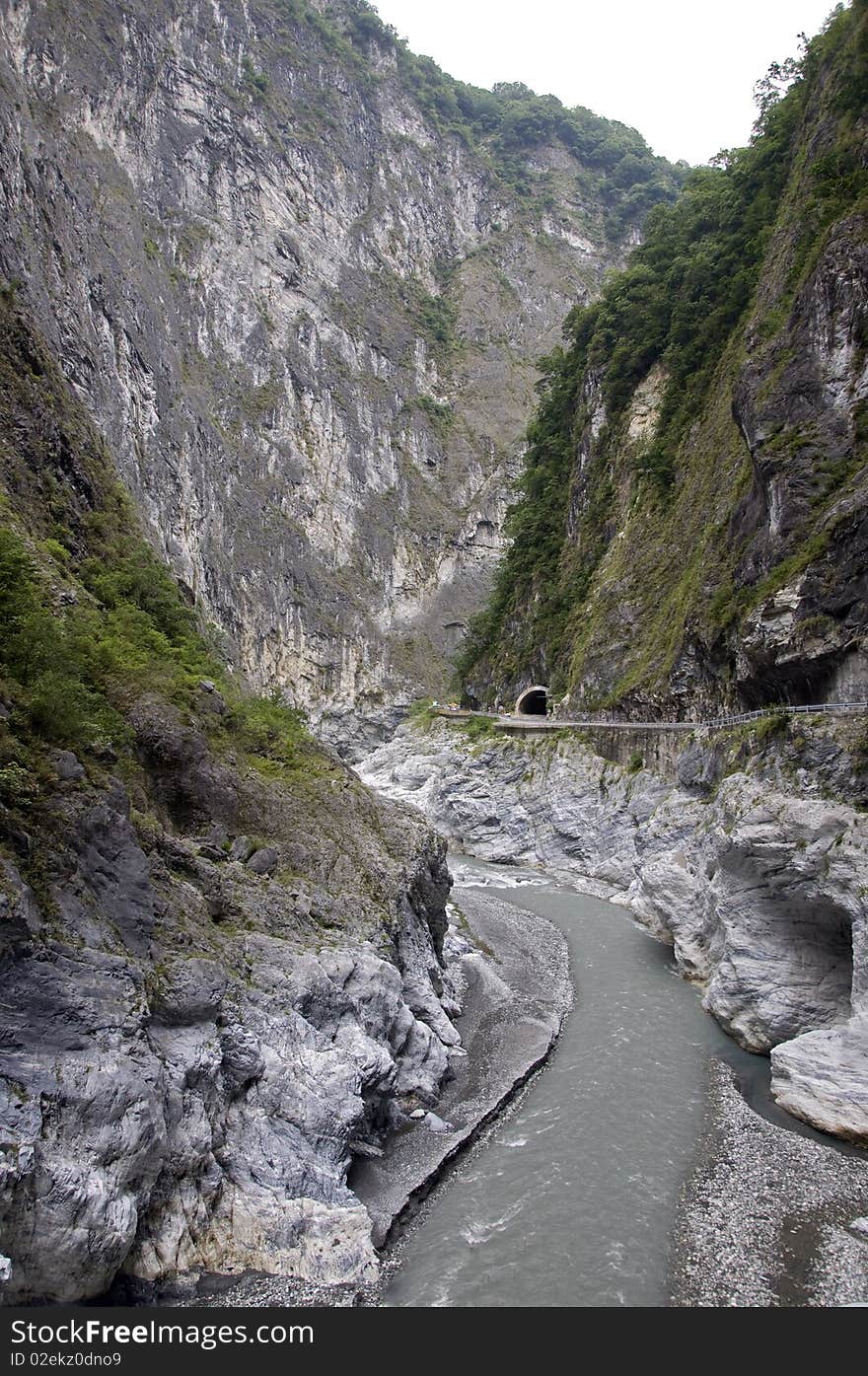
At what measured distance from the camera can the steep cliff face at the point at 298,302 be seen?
6312 cm

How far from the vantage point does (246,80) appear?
91562 mm

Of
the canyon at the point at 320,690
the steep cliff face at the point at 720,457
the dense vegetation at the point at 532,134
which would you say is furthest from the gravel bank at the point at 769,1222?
the dense vegetation at the point at 532,134

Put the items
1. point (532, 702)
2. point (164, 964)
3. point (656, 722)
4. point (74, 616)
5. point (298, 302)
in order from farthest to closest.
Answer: point (298, 302) → point (532, 702) → point (656, 722) → point (74, 616) → point (164, 964)

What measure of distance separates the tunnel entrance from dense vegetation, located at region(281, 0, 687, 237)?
11247 centimetres

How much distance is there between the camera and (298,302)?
89.9m

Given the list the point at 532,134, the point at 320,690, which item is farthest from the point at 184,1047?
the point at 532,134

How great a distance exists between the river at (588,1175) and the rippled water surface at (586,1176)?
2 cm

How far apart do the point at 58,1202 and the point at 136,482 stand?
5584 centimetres

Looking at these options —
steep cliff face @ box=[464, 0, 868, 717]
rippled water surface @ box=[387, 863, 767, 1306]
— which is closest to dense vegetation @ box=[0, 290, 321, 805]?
rippled water surface @ box=[387, 863, 767, 1306]

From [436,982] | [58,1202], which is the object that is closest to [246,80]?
[436,982]

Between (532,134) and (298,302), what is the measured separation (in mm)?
82679

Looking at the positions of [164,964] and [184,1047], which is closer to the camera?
[184,1047]

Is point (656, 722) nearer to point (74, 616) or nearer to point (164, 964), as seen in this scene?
point (74, 616)

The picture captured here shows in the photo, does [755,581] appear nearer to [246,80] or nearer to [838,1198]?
[838,1198]
